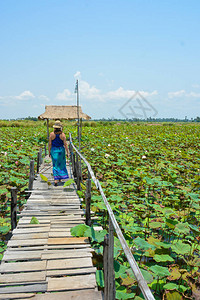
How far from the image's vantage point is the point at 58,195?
181 inches

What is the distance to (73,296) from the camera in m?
1.94

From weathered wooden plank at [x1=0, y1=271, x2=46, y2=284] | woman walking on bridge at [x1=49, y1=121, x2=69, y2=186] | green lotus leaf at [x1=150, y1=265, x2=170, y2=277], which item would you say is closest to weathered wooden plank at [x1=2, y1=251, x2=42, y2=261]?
weathered wooden plank at [x1=0, y1=271, x2=46, y2=284]

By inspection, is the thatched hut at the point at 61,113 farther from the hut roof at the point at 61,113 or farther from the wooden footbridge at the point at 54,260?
the wooden footbridge at the point at 54,260

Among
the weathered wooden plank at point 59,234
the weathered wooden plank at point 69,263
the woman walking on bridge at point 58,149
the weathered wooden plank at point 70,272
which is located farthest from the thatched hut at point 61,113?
the weathered wooden plank at point 70,272

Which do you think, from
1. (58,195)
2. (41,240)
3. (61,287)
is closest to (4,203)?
(58,195)

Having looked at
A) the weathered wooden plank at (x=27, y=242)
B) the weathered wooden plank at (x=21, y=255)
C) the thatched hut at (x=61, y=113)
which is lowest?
the weathered wooden plank at (x=21, y=255)

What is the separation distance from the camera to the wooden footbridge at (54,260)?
5.93 ft

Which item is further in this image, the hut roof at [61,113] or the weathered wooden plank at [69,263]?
the hut roof at [61,113]

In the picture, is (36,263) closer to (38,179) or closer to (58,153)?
(58,153)

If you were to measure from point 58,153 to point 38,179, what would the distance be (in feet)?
4.06

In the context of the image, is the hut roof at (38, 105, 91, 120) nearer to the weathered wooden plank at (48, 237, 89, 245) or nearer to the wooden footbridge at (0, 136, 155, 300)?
the wooden footbridge at (0, 136, 155, 300)

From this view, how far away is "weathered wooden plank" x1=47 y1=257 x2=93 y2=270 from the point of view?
92.1 inches

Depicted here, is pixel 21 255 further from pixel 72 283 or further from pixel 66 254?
pixel 72 283

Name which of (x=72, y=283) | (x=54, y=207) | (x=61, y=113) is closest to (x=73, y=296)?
(x=72, y=283)
